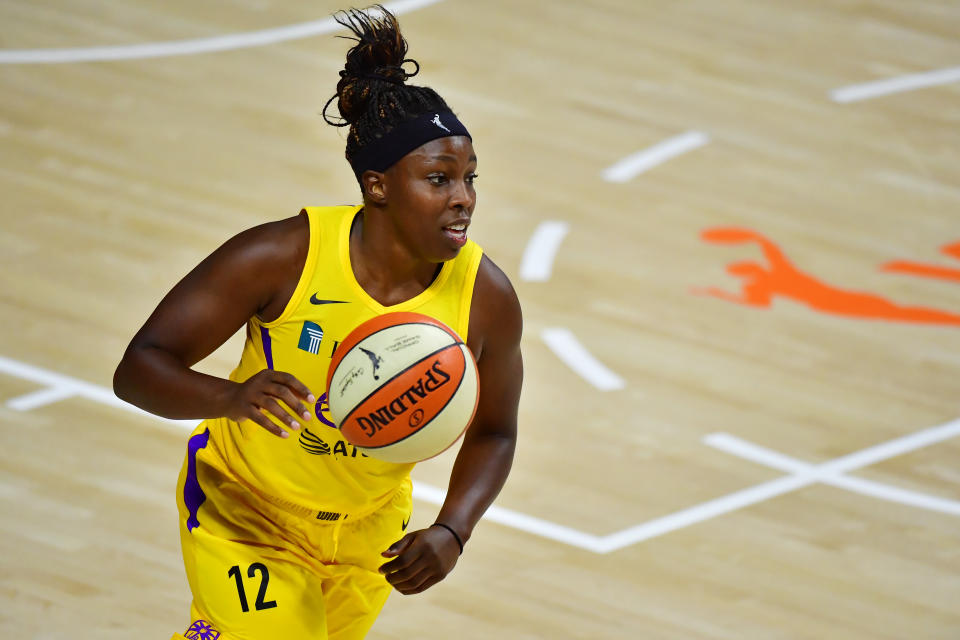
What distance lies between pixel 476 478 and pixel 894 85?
635 centimetres

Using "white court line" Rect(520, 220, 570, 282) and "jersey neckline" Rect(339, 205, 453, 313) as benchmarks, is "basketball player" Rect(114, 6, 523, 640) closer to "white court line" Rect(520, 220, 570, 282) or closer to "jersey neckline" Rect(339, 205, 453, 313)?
"jersey neckline" Rect(339, 205, 453, 313)

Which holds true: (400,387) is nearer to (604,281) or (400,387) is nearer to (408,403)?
(408,403)

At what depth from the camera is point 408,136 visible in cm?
321

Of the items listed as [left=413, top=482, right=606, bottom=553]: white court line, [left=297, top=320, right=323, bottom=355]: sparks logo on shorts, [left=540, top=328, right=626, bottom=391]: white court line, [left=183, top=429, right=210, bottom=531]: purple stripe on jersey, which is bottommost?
[left=413, top=482, right=606, bottom=553]: white court line

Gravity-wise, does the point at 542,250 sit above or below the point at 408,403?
below

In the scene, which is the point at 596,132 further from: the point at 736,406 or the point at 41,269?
the point at 41,269

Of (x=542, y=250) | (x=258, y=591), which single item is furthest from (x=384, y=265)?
(x=542, y=250)

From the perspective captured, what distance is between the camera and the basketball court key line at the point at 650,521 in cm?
532

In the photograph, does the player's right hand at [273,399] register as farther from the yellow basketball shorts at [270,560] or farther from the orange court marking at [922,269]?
the orange court marking at [922,269]

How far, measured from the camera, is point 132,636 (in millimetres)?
4566

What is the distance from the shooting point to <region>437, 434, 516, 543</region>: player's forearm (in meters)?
3.41

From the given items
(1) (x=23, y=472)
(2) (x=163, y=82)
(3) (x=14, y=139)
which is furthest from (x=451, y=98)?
(1) (x=23, y=472)

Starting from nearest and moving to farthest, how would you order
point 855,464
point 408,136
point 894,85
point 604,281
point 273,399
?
point 273,399 → point 408,136 → point 855,464 → point 604,281 → point 894,85

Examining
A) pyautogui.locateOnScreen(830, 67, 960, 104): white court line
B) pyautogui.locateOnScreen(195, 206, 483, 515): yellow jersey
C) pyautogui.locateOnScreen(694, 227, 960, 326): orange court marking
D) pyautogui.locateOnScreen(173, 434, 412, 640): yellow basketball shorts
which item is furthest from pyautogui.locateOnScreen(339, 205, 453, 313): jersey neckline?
pyautogui.locateOnScreen(830, 67, 960, 104): white court line
